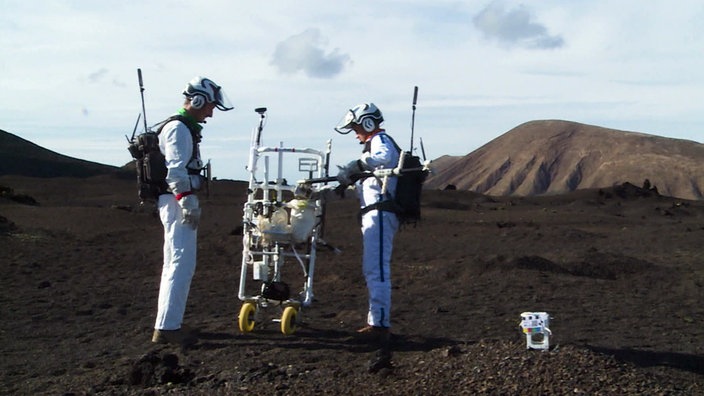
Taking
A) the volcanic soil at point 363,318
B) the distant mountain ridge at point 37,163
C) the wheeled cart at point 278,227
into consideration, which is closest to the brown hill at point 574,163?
the distant mountain ridge at point 37,163

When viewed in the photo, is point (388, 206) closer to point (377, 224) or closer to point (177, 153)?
point (377, 224)

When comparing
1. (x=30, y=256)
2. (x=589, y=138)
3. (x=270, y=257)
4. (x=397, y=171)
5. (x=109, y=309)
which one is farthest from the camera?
(x=589, y=138)

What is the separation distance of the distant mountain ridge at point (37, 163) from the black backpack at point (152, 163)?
40.6 m

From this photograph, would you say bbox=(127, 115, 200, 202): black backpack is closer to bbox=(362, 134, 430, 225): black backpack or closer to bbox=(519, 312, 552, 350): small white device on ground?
bbox=(362, 134, 430, 225): black backpack

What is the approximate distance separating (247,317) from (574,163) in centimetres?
7641

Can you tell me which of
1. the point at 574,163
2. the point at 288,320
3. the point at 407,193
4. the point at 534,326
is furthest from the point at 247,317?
the point at 574,163

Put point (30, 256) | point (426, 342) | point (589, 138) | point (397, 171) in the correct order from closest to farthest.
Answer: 1. point (397, 171)
2. point (426, 342)
3. point (30, 256)
4. point (589, 138)

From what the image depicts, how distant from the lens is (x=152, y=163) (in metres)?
8.18

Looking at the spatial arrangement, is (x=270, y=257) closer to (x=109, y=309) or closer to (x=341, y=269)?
(x=109, y=309)

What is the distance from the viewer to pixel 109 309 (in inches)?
422

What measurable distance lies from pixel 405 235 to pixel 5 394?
46.4 ft

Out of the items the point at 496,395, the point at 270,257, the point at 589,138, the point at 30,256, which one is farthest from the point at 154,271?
the point at 589,138

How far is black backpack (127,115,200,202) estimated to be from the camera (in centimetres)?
818

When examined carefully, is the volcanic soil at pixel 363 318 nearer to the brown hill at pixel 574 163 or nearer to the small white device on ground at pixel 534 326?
the small white device on ground at pixel 534 326
